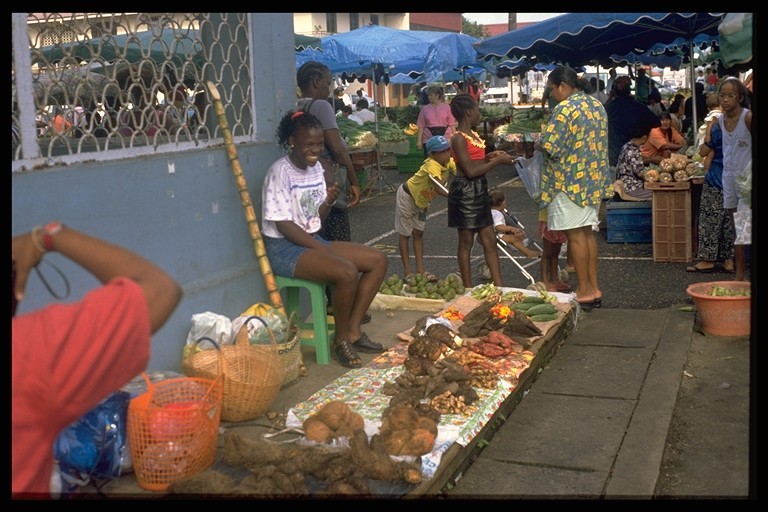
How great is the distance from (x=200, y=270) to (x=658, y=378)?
10.2 ft

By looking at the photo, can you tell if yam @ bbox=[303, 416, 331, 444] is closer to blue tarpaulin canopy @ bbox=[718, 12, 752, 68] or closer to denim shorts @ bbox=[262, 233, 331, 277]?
denim shorts @ bbox=[262, 233, 331, 277]

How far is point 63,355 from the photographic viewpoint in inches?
79.4

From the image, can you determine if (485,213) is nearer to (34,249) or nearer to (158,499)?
(158,499)

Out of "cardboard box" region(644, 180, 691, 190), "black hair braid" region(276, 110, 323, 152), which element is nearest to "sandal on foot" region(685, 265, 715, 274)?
"cardboard box" region(644, 180, 691, 190)

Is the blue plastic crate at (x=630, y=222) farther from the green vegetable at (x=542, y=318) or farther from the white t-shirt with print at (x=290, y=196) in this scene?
the white t-shirt with print at (x=290, y=196)

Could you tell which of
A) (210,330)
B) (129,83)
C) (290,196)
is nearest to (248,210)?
(290,196)

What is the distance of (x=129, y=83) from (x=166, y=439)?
2309mm

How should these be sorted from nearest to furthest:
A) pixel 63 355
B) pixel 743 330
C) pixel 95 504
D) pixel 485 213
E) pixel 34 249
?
Result: pixel 63 355 < pixel 34 249 < pixel 95 504 < pixel 743 330 < pixel 485 213

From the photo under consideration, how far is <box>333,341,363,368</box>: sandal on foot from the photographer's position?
5.80 metres

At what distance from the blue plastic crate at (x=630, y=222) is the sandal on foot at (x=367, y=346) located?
539 centimetres

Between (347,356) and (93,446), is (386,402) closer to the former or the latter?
(347,356)

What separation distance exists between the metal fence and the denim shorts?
0.81 metres
